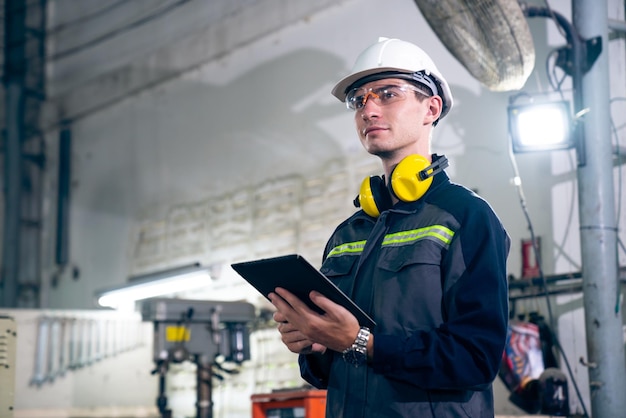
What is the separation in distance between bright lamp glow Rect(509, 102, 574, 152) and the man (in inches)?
62.4

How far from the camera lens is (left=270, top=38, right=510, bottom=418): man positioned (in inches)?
74.5

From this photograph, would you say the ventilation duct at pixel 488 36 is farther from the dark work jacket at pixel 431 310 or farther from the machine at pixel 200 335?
the machine at pixel 200 335

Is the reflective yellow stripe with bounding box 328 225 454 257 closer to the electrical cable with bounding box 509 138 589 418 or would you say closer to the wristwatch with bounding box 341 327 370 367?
the wristwatch with bounding box 341 327 370 367

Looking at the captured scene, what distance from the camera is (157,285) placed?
5.16m

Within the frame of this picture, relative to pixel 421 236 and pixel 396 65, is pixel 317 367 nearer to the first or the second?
pixel 421 236

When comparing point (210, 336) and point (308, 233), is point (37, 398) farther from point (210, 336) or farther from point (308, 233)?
point (308, 233)

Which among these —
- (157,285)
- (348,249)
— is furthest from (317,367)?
(157,285)

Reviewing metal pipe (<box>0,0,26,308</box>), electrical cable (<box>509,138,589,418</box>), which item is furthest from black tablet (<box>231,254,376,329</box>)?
metal pipe (<box>0,0,26,308</box>)

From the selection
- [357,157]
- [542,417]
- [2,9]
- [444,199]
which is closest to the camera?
[444,199]

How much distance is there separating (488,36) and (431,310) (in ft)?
6.50

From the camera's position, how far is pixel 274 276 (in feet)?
6.38

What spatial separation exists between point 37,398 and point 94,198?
2.63m

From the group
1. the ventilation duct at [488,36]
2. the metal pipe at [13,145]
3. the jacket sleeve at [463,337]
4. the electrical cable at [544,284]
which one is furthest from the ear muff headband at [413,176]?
the metal pipe at [13,145]

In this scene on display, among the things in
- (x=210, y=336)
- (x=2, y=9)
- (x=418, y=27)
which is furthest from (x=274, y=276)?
(x=2, y=9)
